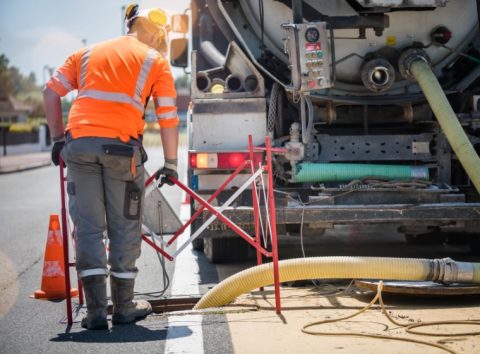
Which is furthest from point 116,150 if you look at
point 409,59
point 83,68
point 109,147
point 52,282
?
point 409,59

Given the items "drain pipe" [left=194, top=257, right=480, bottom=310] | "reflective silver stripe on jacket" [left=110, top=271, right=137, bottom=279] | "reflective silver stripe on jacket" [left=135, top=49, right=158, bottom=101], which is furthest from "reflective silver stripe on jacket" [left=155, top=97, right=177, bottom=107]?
"drain pipe" [left=194, top=257, right=480, bottom=310]

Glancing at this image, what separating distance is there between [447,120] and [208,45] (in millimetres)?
2572

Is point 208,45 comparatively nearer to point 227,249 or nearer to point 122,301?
point 227,249

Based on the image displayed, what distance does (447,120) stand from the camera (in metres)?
6.40

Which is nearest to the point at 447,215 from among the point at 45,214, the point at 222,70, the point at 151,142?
the point at 222,70

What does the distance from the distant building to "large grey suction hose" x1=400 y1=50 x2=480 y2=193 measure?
70.6m

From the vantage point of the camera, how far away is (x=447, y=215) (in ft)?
21.4

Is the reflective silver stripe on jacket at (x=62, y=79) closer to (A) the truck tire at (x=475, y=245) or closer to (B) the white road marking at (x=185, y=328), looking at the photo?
(B) the white road marking at (x=185, y=328)

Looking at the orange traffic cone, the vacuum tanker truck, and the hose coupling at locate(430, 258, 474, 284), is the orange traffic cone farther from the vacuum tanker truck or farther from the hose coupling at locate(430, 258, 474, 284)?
the hose coupling at locate(430, 258, 474, 284)

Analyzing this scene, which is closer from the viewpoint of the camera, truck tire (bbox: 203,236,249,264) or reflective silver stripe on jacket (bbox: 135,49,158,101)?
reflective silver stripe on jacket (bbox: 135,49,158,101)

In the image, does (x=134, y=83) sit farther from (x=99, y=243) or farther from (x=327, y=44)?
(x=327, y=44)

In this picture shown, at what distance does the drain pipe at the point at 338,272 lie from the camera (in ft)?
17.6

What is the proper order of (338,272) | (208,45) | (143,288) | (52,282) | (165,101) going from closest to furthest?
(165,101) < (338,272) < (52,282) < (143,288) < (208,45)

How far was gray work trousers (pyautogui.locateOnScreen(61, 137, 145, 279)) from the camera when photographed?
504 centimetres
